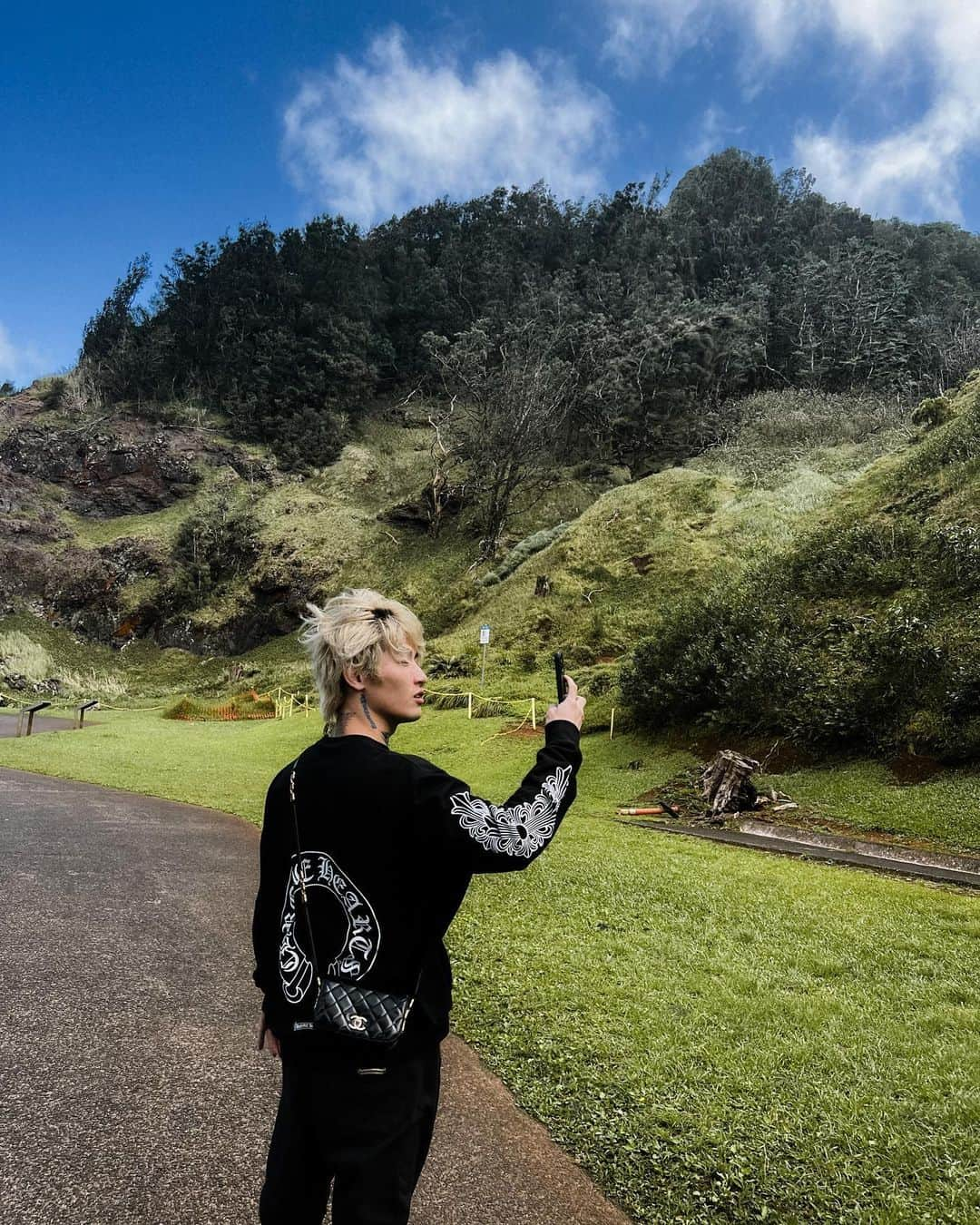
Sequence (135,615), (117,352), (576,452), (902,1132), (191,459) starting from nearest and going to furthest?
(902,1132) → (135,615) → (576,452) → (191,459) → (117,352)

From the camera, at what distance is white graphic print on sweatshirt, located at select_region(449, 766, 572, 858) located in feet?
5.45

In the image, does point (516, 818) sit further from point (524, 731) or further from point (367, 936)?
point (524, 731)

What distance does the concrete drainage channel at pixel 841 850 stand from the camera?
7711 millimetres

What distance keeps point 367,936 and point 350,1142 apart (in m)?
0.41

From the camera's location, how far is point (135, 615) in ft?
145

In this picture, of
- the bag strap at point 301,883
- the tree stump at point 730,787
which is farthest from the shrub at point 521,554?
the bag strap at point 301,883

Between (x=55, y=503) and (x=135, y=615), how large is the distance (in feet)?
36.9

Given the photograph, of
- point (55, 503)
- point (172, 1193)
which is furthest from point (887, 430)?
point (55, 503)

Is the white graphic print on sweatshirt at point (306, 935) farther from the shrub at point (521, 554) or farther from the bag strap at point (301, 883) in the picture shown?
the shrub at point (521, 554)

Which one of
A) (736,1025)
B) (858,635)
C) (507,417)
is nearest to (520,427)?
(507,417)

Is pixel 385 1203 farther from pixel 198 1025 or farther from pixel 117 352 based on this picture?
pixel 117 352

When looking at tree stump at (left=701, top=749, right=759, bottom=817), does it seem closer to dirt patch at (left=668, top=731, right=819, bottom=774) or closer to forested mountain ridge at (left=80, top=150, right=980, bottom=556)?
dirt patch at (left=668, top=731, right=819, bottom=774)

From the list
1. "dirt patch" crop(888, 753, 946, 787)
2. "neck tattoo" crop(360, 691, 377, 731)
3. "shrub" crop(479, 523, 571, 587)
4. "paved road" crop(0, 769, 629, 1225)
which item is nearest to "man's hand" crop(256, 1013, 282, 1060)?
"neck tattoo" crop(360, 691, 377, 731)

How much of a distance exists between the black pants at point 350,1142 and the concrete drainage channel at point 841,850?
748 centimetres
